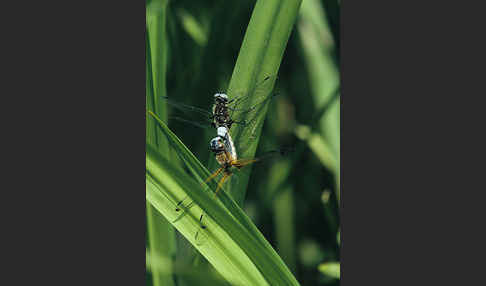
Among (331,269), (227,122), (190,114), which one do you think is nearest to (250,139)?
(227,122)

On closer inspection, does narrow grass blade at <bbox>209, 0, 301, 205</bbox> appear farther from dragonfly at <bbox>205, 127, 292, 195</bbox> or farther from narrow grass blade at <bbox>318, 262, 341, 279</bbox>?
narrow grass blade at <bbox>318, 262, 341, 279</bbox>

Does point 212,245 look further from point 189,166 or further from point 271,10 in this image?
point 271,10

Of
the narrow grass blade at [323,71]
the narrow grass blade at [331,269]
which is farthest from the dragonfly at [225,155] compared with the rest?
the narrow grass blade at [331,269]

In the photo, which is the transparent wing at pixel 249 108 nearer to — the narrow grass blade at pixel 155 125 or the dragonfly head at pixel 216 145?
the dragonfly head at pixel 216 145

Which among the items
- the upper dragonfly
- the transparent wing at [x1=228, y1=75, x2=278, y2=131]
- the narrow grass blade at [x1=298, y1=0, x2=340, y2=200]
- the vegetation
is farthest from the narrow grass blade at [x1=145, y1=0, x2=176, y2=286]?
the narrow grass blade at [x1=298, y1=0, x2=340, y2=200]

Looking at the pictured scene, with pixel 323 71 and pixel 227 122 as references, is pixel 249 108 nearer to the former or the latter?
pixel 227 122
